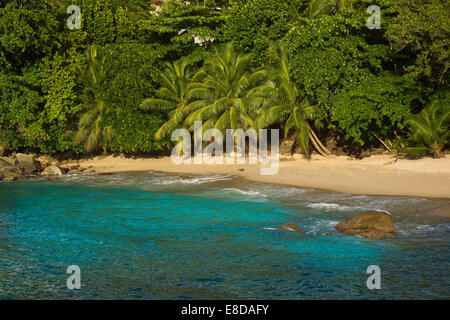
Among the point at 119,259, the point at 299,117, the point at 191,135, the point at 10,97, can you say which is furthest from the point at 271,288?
the point at 10,97

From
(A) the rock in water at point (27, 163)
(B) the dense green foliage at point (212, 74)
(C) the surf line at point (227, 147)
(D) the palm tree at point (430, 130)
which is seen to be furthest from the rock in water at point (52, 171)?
(D) the palm tree at point (430, 130)

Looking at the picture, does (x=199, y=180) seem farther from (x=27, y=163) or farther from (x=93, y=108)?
(x=27, y=163)

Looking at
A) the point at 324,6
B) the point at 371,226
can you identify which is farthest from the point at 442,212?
the point at 324,6

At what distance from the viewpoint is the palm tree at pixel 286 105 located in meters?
25.2

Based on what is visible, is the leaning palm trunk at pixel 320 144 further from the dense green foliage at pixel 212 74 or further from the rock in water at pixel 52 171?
the rock in water at pixel 52 171

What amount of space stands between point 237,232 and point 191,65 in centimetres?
1692

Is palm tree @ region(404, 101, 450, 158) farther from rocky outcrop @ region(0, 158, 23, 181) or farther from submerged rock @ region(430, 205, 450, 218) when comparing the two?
rocky outcrop @ region(0, 158, 23, 181)

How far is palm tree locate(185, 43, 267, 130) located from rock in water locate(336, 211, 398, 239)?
12.3 meters

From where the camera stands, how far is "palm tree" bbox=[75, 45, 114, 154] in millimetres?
28969

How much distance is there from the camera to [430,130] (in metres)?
21.7

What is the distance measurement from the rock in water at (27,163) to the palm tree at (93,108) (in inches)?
106

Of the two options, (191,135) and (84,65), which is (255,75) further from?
(84,65)

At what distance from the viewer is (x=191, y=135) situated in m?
30.1

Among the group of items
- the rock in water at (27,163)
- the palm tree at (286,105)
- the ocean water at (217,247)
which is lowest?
the ocean water at (217,247)
